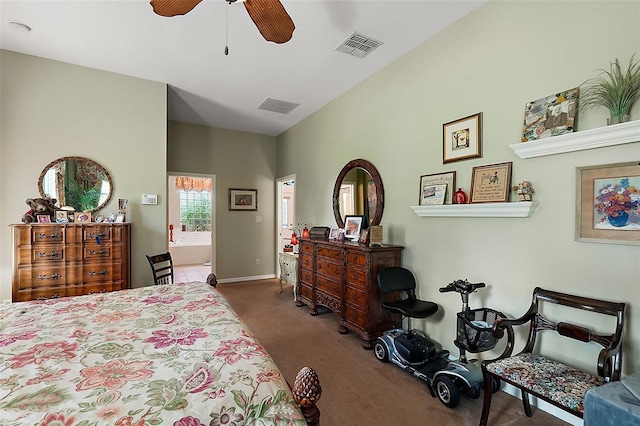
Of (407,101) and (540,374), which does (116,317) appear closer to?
(540,374)

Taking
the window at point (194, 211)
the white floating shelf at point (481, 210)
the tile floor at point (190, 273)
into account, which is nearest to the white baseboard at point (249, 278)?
the tile floor at point (190, 273)

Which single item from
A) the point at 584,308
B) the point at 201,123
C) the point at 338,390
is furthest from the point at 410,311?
the point at 201,123

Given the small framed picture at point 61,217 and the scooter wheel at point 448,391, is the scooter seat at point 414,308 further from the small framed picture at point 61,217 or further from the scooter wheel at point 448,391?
the small framed picture at point 61,217

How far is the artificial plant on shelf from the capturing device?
165cm

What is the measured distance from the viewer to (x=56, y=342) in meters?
1.37

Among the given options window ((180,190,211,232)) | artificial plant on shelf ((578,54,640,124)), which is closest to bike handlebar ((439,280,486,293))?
artificial plant on shelf ((578,54,640,124))

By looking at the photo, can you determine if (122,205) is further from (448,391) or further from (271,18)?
(448,391)

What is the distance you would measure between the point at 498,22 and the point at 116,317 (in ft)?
11.4

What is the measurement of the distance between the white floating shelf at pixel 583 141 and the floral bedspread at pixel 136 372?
7.12 ft

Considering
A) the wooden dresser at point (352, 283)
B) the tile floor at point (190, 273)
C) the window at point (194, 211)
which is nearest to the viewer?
the wooden dresser at point (352, 283)

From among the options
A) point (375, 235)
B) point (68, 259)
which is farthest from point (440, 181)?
point (68, 259)

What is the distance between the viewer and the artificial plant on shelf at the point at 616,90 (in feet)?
5.41

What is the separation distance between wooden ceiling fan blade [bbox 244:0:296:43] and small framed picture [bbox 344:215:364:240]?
7.48 ft

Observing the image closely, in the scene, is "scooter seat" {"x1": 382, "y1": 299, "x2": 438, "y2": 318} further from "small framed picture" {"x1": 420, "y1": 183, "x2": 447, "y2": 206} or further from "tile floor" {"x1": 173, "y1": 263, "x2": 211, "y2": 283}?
"tile floor" {"x1": 173, "y1": 263, "x2": 211, "y2": 283}
